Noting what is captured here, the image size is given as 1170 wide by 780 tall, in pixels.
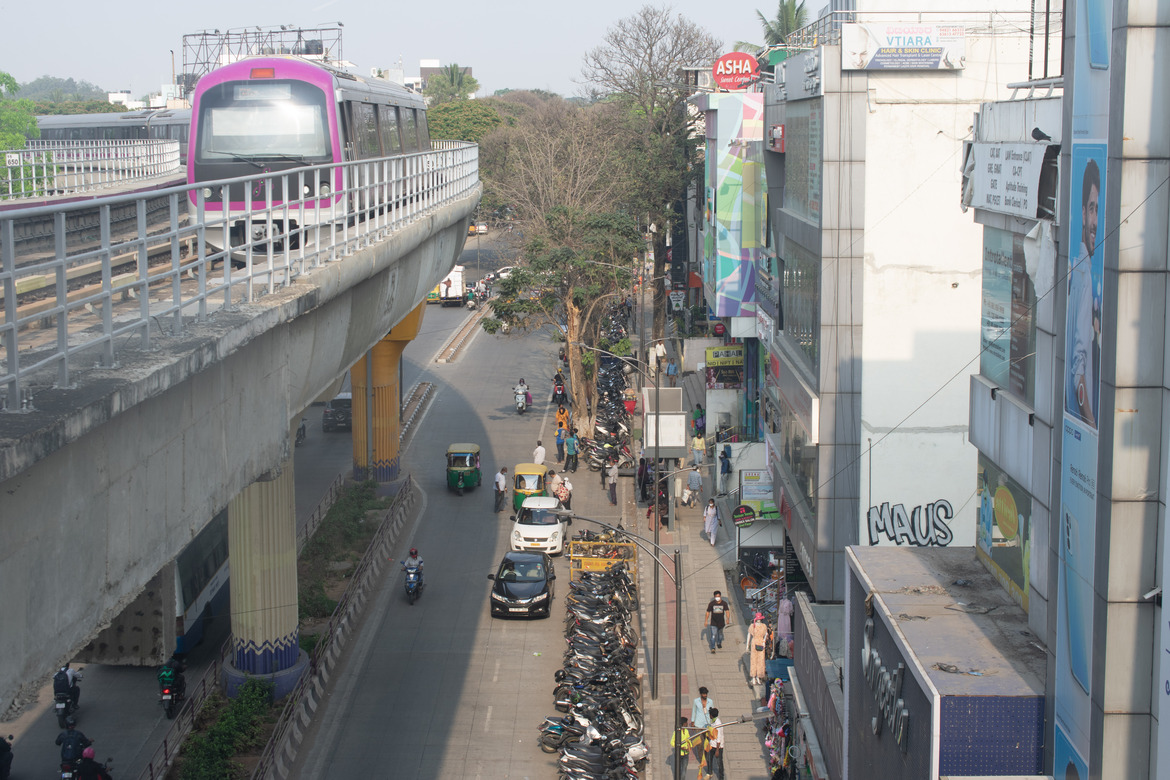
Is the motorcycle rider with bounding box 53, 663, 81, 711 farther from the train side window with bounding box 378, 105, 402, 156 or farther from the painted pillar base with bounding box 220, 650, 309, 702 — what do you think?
the train side window with bounding box 378, 105, 402, 156

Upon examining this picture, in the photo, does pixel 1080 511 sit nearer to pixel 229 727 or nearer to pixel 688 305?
pixel 229 727

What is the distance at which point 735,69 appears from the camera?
135 feet

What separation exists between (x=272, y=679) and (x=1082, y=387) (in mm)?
16607

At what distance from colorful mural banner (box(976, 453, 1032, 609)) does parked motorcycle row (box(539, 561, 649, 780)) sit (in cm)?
793

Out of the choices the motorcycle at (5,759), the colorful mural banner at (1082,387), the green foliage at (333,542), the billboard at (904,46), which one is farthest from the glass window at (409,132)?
the colorful mural banner at (1082,387)

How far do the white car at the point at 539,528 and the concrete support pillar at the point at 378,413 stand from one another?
6704 millimetres

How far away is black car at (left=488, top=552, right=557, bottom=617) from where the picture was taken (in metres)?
26.5

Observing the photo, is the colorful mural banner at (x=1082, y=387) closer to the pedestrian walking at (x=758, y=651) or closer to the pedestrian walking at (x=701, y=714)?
the pedestrian walking at (x=701, y=714)

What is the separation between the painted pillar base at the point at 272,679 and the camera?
70.7 feet

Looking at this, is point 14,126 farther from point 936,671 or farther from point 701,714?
point 936,671

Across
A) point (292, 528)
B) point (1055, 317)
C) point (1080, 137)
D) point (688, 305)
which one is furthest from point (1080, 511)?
point (688, 305)

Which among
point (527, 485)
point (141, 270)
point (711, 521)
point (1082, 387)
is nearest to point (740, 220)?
point (711, 521)

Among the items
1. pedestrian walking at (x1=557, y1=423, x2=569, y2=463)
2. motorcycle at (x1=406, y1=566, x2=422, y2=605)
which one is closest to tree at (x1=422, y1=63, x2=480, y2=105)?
pedestrian walking at (x1=557, y1=423, x2=569, y2=463)

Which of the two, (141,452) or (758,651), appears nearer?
(141,452)
